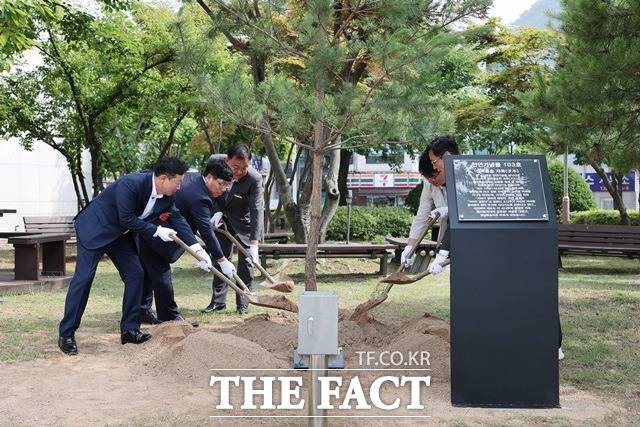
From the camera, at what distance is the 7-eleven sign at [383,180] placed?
143 feet

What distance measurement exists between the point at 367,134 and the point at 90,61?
8814 millimetres

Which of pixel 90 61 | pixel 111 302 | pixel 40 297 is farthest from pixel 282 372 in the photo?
pixel 90 61

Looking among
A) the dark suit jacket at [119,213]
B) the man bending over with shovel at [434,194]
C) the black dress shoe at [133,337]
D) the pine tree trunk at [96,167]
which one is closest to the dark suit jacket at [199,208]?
the dark suit jacket at [119,213]

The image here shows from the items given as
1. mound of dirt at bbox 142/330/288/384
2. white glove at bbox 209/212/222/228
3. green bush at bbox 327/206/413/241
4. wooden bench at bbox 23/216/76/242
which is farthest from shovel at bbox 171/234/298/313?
green bush at bbox 327/206/413/241

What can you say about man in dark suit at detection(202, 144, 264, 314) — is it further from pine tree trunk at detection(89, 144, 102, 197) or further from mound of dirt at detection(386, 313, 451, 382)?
pine tree trunk at detection(89, 144, 102, 197)

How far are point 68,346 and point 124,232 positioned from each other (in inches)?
34.9

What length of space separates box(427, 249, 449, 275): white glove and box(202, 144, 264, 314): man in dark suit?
2160mm

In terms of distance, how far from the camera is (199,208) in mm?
6473

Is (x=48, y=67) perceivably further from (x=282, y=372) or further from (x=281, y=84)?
(x=282, y=372)

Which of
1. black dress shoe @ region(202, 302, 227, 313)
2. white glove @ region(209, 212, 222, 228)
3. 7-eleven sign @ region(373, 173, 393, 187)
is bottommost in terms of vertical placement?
black dress shoe @ region(202, 302, 227, 313)

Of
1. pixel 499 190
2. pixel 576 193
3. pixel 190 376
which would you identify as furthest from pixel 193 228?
pixel 576 193

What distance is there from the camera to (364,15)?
659 cm

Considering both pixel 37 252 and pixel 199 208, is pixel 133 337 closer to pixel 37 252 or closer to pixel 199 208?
pixel 199 208

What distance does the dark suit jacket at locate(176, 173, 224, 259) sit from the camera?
642 cm
